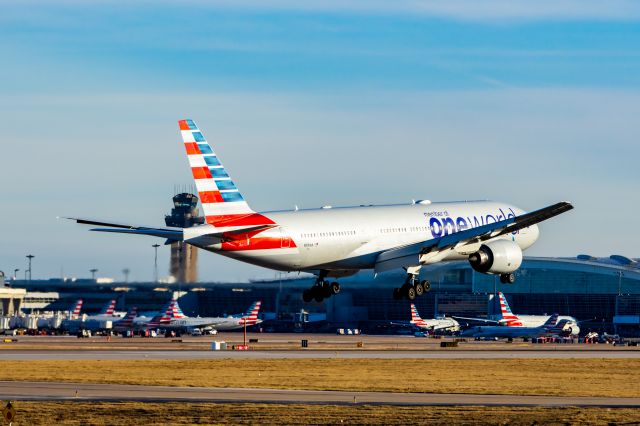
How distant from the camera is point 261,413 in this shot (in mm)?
52688

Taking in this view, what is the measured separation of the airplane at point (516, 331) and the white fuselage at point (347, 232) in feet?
313

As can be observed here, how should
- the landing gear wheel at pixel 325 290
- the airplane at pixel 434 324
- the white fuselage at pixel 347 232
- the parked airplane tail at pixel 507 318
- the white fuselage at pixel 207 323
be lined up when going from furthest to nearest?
the airplane at pixel 434 324 → the white fuselage at pixel 207 323 → the parked airplane tail at pixel 507 318 → the landing gear wheel at pixel 325 290 → the white fuselage at pixel 347 232

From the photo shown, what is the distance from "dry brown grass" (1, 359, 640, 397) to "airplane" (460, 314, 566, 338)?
220ft

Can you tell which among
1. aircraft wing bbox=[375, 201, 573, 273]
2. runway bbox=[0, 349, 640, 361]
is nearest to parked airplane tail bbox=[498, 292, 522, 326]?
runway bbox=[0, 349, 640, 361]

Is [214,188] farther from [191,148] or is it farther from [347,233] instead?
[347,233]

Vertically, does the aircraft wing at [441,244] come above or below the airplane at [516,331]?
above

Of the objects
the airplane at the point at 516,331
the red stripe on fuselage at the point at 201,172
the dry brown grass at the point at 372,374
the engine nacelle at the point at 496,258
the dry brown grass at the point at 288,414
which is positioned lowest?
the dry brown grass at the point at 372,374

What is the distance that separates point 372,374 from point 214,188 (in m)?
25.2

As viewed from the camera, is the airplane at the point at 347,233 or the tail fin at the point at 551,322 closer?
the airplane at the point at 347,233

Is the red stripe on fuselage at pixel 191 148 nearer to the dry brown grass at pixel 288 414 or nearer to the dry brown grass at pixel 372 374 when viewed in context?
the dry brown grass at pixel 288 414

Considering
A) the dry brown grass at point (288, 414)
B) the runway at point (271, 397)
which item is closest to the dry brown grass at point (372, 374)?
the runway at point (271, 397)

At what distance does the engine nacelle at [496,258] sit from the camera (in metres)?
74.6

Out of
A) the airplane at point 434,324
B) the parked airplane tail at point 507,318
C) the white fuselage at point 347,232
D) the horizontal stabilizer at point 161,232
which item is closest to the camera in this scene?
the horizontal stabilizer at point 161,232

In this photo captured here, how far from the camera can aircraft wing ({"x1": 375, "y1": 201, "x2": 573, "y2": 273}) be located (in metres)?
71.6
